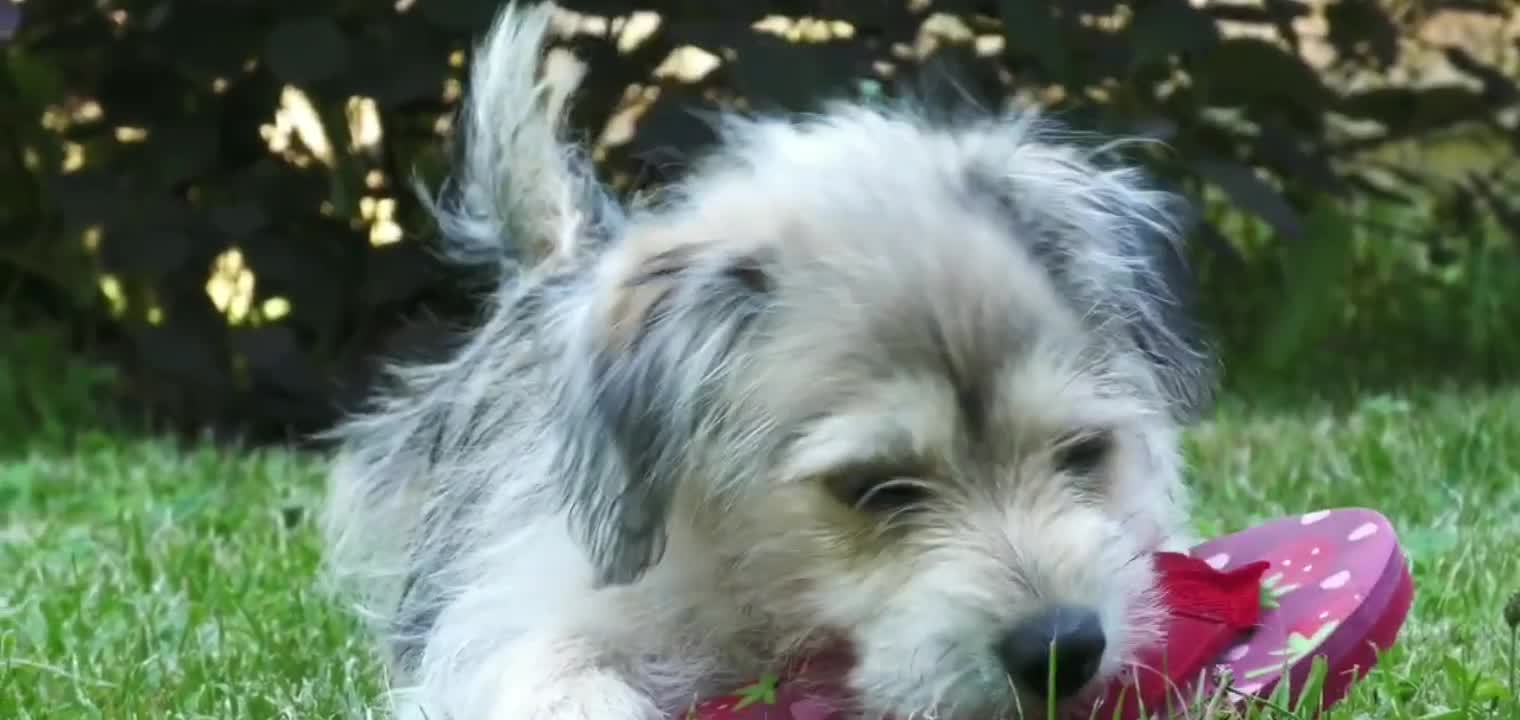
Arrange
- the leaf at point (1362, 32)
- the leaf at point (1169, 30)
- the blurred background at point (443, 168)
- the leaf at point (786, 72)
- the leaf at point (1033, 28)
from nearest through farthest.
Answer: the leaf at point (786, 72) < the blurred background at point (443, 168) < the leaf at point (1033, 28) < the leaf at point (1169, 30) < the leaf at point (1362, 32)

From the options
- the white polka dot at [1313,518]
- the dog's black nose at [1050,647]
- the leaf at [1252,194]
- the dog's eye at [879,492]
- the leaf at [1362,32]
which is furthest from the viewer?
the leaf at [1362,32]

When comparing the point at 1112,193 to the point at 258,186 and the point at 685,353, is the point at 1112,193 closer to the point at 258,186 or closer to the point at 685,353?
the point at 685,353

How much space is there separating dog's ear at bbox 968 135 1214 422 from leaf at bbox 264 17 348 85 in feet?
10.9

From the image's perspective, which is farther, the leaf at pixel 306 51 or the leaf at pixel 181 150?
the leaf at pixel 181 150

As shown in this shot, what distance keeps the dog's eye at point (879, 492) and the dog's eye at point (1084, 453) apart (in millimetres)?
199

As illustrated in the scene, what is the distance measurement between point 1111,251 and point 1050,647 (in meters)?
0.72

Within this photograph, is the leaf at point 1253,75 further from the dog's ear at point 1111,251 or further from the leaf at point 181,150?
the dog's ear at point 1111,251

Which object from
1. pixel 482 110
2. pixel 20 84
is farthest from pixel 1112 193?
pixel 20 84

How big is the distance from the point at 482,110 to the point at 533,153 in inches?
6.6

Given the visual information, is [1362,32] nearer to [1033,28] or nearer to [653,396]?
[1033,28]

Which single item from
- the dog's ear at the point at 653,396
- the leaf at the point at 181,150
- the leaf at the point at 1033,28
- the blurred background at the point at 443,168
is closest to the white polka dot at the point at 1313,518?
the dog's ear at the point at 653,396

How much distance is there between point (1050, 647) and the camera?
7.68 ft

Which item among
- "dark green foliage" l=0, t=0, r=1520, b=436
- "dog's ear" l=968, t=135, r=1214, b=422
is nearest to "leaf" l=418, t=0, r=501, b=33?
"dark green foliage" l=0, t=0, r=1520, b=436

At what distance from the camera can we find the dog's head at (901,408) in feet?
7.95
